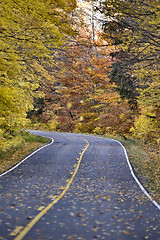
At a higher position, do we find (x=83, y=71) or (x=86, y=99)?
(x=83, y=71)

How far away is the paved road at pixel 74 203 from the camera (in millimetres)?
7055

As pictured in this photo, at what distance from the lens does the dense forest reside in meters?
12.0

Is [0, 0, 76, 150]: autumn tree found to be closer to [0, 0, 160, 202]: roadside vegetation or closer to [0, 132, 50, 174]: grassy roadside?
[0, 0, 160, 202]: roadside vegetation

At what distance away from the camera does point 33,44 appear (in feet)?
42.4

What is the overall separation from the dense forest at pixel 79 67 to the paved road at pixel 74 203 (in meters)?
3.70

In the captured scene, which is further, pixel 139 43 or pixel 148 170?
pixel 148 170

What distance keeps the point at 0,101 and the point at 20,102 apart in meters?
4.58

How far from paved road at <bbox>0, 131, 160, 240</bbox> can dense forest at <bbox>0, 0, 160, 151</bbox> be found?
3695mm

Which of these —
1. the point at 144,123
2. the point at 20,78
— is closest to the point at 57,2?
the point at 20,78

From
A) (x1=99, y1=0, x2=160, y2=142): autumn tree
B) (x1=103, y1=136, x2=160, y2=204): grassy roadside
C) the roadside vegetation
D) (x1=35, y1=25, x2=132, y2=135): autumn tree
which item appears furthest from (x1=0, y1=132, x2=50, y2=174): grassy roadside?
(x1=35, y1=25, x2=132, y2=135): autumn tree

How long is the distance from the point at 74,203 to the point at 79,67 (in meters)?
32.6

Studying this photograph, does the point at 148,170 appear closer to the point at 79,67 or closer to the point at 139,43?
the point at 139,43

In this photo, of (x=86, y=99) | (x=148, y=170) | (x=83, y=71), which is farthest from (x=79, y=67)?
(x=148, y=170)

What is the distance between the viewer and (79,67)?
41031 millimetres
